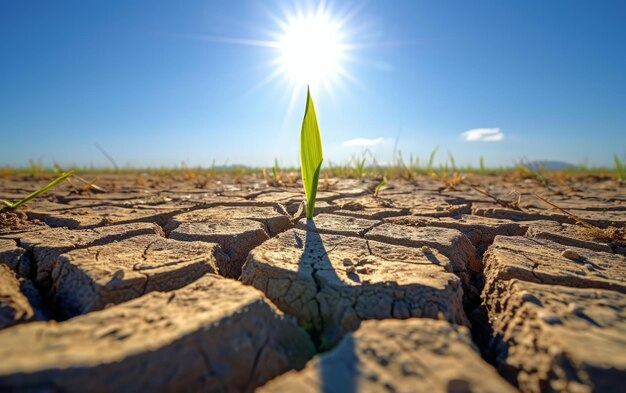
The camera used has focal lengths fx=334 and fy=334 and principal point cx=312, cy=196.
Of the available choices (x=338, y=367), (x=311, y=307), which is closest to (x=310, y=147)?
(x=311, y=307)

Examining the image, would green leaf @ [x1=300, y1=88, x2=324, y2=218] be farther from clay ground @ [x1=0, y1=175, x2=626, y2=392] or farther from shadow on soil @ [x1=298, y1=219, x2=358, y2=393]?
shadow on soil @ [x1=298, y1=219, x2=358, y2=393]

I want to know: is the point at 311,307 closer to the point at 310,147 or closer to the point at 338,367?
the point at 338,367

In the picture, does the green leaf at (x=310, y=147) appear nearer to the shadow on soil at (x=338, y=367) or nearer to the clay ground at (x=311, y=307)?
the clay ground at (x=311, y=307)

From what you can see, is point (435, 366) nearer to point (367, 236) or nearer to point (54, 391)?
point (54, 391)

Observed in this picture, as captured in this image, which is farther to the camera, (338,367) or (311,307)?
(311,307)

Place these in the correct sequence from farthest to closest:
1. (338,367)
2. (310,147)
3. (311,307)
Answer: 1. (310,147)
2. (311,307)
3. (338,367)

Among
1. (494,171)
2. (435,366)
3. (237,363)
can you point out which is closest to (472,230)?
(435,366)

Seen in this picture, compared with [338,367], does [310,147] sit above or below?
above

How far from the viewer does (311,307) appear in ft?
2.54

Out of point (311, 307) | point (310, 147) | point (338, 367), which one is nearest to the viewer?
point (338, 367)

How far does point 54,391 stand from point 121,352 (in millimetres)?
87

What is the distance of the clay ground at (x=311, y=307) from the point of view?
508 mm

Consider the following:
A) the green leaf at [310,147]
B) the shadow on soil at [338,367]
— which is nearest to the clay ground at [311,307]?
the shadow on soil at [338,367]

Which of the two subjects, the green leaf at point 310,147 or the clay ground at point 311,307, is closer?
the clay ground at point 311,307
